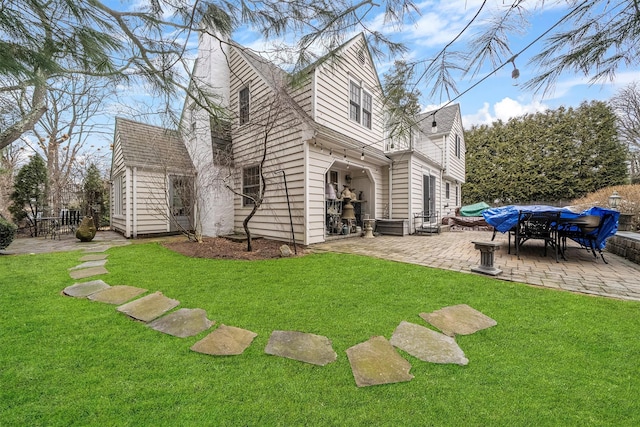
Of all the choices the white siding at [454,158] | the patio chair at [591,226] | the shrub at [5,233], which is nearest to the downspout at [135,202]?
the shrub at [5,233]

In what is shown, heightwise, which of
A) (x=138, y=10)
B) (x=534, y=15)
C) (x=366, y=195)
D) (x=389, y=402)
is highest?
(x=138, y=10)

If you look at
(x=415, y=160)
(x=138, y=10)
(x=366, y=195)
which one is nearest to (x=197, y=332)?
(x=138, y=10)

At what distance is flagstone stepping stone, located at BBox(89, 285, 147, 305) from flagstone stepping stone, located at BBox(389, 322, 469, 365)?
316cm

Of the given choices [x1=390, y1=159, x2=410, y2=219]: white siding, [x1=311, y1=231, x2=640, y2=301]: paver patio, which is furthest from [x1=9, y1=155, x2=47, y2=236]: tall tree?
[x1=390, y1=159, x2=410, y2=219]: white siding

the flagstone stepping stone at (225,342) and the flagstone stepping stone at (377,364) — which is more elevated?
the flagstone stepping stone at (225,342)

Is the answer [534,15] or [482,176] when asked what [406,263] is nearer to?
[534,15]

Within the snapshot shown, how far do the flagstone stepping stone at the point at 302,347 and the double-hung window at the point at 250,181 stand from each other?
6550 millimetres

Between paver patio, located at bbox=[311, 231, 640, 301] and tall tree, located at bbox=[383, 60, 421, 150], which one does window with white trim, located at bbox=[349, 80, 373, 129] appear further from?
tall tree, located at bbox=[383, 60, 421, 150]

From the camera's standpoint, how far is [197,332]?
2490 mm

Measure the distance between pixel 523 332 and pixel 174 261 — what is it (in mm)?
5505

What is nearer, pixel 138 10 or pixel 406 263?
pixel 138 10

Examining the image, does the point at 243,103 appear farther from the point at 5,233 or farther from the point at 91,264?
the point at 5,233

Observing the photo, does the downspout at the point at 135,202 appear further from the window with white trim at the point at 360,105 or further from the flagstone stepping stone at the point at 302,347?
the flagstone stepping stone at the point at 302,347

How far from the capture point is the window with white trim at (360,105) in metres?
9.10
